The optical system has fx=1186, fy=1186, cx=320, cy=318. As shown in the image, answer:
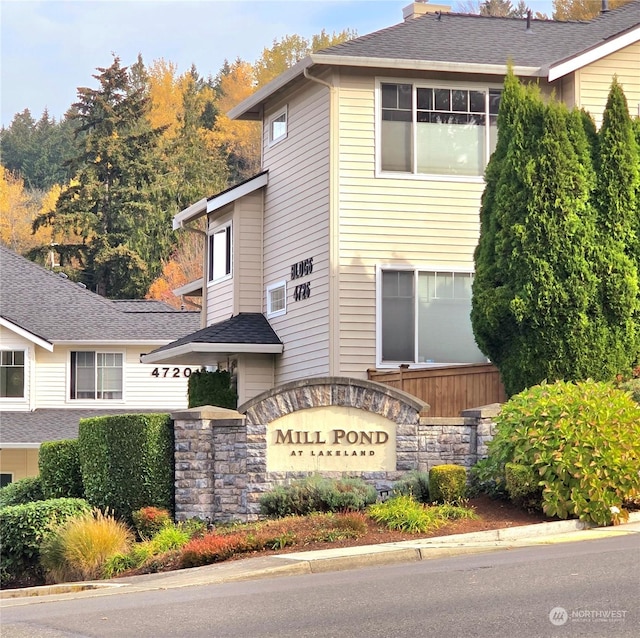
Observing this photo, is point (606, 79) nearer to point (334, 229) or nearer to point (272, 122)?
point (334, 229)

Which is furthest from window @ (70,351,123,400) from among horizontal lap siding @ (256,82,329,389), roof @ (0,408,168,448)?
horizontal lap siding @ (256,82,329,389)

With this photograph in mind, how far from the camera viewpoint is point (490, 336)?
65.0 ft

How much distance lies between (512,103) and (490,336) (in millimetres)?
3957

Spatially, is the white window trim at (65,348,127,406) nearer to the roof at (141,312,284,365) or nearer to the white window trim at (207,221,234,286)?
→ the white window trim at (207,221,234,286)

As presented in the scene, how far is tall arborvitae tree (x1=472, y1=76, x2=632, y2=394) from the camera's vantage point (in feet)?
62.8

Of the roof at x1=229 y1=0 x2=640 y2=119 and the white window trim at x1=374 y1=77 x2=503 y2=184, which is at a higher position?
the roof at x1=229 y1=0 x2=640 y2=119

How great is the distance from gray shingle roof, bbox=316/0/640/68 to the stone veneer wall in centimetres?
754

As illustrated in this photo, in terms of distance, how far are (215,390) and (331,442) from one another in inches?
346

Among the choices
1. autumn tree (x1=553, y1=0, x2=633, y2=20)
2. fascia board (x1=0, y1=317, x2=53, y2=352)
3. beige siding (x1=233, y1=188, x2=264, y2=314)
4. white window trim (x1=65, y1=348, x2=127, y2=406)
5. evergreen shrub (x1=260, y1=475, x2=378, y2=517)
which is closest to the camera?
evergreen shrub (x1=260, y1=475, x2=378, y2=517)

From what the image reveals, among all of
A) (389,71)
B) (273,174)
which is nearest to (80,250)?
(273,174)

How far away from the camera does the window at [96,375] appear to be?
114 feet

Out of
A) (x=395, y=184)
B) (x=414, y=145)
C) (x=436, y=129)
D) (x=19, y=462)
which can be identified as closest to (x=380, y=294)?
(x=395, y=184)

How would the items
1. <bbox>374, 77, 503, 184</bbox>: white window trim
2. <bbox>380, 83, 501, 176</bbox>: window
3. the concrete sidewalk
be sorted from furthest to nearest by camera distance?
<bbox>380, 83, 501, 176</bbox>: window < <bbox>374, 77, 503, 184</bbox>: white window trim < the concrete sidewalk

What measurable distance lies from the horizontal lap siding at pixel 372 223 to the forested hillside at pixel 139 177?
3586cm
